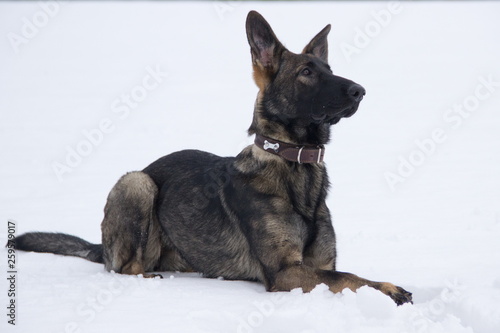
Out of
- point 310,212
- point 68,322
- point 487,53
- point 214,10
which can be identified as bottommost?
point 68,322

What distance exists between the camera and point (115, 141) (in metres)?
12.5

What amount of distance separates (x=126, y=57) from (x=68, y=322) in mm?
20284

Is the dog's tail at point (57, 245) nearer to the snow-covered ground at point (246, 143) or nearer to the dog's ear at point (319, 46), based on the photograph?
the snow-covered ground at point (246, 143)

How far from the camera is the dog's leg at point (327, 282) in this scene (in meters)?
4.08

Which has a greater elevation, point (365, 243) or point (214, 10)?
point (214, 10)

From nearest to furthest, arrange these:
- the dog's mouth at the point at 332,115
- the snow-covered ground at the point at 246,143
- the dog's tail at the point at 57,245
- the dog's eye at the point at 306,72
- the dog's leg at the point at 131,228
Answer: the snow-covered ground at the point at 246,143 < the dog's mouth at the point at 332,115 < the dog's eye at the point at 306,72 < the dog's leg at the point at 131,228 < the dog's tail at the point at 57,245

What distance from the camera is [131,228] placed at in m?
5.26

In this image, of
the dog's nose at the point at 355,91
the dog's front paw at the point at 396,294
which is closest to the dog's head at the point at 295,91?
the dog's nose at the point at 355,91

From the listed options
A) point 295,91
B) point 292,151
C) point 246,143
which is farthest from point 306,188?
point 246,143

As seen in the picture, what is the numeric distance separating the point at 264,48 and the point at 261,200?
125cm

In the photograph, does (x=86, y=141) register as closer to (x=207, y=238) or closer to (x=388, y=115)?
(x=388, y=115)

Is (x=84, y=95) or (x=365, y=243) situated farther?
(x=84, y=95)

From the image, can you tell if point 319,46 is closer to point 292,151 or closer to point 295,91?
point 295,91

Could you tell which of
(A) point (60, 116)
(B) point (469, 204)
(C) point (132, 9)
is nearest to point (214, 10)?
(C) point (132, 9)
